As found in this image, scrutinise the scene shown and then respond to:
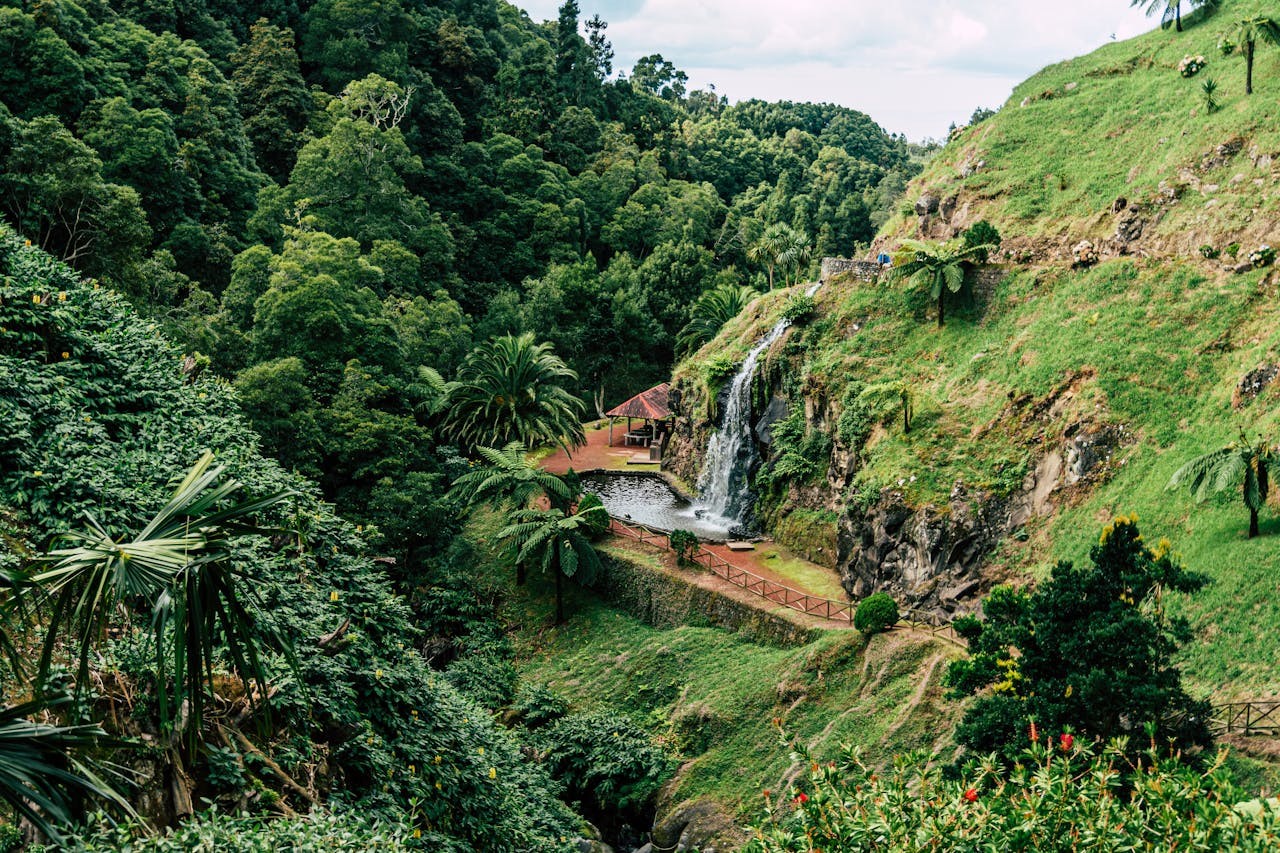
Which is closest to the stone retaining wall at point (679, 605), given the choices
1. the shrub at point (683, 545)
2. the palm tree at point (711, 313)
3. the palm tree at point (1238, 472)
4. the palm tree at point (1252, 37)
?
the shrub at point (683, 545)

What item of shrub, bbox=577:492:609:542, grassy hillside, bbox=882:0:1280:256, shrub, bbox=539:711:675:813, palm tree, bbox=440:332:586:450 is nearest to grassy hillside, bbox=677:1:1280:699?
grassy hillside, bbox=882:0:1280:256

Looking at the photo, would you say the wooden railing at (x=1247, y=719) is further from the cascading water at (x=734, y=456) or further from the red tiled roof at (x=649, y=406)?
the red tiled roof at (x=649, y=406)

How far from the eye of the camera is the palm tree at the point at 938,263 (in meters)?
26.1

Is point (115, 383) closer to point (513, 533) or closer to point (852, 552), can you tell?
point (513, 533)

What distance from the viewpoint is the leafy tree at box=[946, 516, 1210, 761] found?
454 inches

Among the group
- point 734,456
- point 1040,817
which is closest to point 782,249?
point 734,456

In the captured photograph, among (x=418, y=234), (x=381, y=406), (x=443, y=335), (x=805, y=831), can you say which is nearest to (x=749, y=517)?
(x=381, y=406)

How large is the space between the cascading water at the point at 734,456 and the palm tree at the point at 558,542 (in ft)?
16.8

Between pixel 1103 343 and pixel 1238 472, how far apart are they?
6.73m

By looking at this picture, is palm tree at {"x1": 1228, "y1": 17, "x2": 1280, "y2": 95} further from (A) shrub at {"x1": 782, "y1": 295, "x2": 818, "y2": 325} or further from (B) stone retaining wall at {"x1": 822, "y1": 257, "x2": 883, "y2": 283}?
(A) shrub at {"x1": 782, "y1": 295, "x2": 818, "y2": 325}

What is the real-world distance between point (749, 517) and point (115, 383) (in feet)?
64.3

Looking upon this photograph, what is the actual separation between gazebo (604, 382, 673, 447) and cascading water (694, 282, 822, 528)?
18.0ft

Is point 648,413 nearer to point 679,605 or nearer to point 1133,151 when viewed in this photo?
point 679,605

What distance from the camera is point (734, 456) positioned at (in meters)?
30.4
